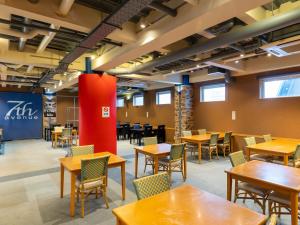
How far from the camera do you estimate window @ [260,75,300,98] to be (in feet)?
18.4

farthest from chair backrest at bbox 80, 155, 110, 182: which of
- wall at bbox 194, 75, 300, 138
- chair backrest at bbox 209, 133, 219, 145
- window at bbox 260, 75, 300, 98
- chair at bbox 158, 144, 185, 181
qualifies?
window at bbox 260, 75, 300, 98

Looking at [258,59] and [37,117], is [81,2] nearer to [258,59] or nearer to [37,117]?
[258,59]

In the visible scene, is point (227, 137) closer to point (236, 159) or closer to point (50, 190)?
point (236, 159)

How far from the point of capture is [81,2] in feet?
9.69

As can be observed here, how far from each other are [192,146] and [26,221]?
4.96 m

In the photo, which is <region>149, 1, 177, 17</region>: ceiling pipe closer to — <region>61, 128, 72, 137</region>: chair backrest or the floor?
the floor

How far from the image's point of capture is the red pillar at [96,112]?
5109mm

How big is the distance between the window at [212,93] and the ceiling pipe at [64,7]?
6110 mm

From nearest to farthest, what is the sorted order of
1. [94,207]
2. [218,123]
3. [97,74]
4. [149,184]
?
[149,184] < [94,207] < [97,74] < [218,123]

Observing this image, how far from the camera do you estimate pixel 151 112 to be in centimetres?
1080

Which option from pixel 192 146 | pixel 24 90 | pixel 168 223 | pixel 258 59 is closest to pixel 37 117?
pixel 24 90

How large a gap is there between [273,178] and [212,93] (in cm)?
581

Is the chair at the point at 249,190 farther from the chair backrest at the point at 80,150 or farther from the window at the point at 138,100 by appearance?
the window at the point at 138,100

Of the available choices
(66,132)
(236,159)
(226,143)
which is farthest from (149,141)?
(66,132)
